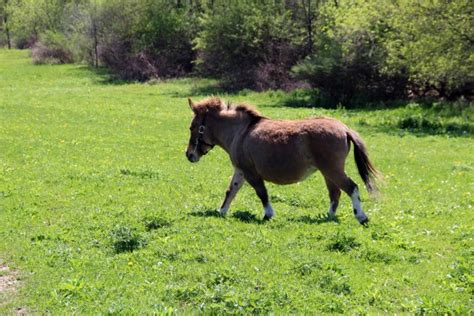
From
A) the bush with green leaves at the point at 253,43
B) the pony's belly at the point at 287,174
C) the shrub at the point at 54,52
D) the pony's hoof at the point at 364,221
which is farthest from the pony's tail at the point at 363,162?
the shrub at the point at 54,52

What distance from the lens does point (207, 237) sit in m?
9.23

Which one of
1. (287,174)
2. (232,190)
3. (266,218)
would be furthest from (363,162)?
(232,190)

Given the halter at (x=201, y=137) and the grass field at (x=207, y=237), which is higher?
the halter at (x=201, y=137)

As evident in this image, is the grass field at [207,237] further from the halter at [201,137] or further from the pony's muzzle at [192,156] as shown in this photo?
the halter at [201,137]

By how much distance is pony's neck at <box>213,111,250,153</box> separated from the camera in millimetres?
11391

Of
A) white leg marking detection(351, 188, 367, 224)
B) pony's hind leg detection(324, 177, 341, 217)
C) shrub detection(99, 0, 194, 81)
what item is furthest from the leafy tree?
shrub detection(99, 0, 194, 81)

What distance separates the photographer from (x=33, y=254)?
8.89 meters

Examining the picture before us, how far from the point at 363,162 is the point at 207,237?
10.9 feet

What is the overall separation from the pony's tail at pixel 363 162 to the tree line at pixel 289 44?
Answer: 55.9 ft

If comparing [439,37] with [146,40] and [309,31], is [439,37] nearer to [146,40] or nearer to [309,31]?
[309,31]

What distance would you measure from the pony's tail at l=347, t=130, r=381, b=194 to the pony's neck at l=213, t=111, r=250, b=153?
222 centimetres

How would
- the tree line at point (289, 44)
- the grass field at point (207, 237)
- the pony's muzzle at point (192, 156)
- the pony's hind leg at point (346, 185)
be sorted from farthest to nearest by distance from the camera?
1. the tree line at point (289, 44)
2. the pony's muzzle at point (192, 156)
3. the pony's hind leg at point (346, 185)
4. the grass field at point (207, 237)

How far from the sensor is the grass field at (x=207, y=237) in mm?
7031

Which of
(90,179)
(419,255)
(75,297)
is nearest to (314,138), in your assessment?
(419,255)
